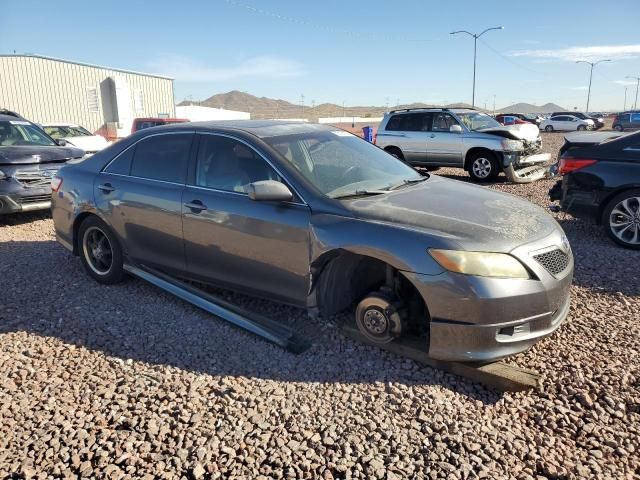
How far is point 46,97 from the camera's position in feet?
85.3

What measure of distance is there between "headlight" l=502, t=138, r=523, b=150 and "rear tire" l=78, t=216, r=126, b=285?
9224 mm

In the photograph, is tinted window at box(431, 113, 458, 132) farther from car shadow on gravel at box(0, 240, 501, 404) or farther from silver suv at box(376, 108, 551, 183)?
car shadow on gravel at box(0, 240, 501, 404)

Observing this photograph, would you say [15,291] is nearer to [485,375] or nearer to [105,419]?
[105,419]

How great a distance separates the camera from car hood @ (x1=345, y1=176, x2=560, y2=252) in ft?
10.3

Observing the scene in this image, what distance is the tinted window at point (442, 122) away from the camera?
12523 mm

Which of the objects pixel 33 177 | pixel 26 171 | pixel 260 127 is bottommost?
pixel 33 177

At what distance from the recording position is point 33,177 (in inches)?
319

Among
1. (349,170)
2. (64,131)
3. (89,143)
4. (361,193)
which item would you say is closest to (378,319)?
(361,193)

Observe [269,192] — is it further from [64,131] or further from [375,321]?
[64,131]

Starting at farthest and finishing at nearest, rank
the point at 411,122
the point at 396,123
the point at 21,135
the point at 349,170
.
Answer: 1. the point at 396,123
2. the point at 411,122
3. the point at 21,135
4. the point at 349,170

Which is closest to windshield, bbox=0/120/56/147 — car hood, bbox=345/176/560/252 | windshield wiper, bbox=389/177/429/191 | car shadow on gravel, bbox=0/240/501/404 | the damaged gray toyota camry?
car shadow on gravel, bbox=0/240/501/404

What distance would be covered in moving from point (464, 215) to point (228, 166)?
1938 mm

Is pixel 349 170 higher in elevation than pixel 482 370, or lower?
higher

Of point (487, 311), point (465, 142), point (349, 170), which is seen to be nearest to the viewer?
point (487, 311)
